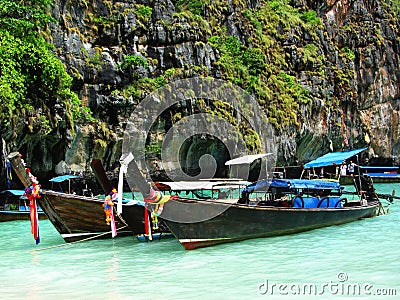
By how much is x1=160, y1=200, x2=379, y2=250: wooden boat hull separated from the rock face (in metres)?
12.3

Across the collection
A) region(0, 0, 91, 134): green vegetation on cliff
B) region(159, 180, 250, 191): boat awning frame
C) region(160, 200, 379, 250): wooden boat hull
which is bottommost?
region(160, 200, 379, 250): wooden boat hull

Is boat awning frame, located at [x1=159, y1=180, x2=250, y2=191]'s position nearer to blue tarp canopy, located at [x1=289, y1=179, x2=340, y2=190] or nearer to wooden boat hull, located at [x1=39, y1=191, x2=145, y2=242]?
wooden boat hull, located at [x1=39, y1=191, x2=145, y2=242]

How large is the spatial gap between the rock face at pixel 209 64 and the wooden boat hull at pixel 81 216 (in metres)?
9.62

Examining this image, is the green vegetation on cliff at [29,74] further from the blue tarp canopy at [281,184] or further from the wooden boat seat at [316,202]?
the wooden boat seat at [316,202]

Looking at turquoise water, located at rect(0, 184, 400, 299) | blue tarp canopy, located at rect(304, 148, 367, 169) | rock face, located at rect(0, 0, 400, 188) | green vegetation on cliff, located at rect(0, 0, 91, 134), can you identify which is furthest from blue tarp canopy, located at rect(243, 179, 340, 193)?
rock face, located at rect(0, 0, 400, 188)

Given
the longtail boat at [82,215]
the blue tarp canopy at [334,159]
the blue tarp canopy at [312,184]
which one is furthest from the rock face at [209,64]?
the blue tarp canopy at [312,184]

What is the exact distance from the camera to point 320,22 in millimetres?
41719

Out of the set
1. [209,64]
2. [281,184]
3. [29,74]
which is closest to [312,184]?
[281,184]

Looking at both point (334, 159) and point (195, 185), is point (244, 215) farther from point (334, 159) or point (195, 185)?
point (334, 159)

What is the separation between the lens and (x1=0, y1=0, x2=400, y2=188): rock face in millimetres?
25562

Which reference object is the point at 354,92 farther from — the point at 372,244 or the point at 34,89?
the point at 372,244

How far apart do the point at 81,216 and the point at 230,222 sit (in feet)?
11.9

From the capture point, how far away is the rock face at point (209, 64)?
25562 mm

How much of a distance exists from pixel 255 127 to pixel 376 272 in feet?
77.5
